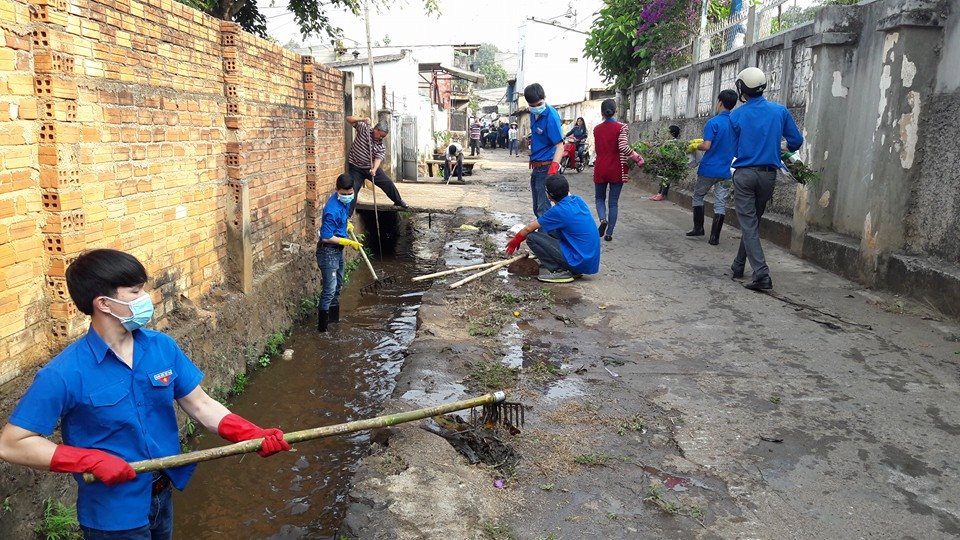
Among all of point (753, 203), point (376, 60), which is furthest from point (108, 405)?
point (376, 60)

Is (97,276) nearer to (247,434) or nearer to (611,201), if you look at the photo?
(247,434)

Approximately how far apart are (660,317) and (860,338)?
145cm

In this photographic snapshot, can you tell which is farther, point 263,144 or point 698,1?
point 698,1

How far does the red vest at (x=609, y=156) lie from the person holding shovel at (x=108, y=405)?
265 inches

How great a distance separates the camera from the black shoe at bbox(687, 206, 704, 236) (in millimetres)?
9216

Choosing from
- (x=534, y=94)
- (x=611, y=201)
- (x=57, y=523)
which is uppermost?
(x=534, y=94)

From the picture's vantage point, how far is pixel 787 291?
636 centimetres

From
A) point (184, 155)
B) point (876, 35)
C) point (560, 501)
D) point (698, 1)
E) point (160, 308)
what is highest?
point (698, 1)

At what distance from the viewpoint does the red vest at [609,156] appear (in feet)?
27.5

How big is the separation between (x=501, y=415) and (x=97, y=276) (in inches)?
85.1

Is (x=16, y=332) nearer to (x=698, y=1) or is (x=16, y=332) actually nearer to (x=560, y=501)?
(x=560, y=501)

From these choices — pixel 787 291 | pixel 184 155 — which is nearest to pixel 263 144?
pixel 184 155

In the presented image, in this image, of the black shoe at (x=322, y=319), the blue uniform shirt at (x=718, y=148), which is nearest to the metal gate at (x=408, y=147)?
the blue uniform shirt at (x=718, y=148)

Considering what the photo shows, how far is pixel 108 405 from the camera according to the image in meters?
2.13
